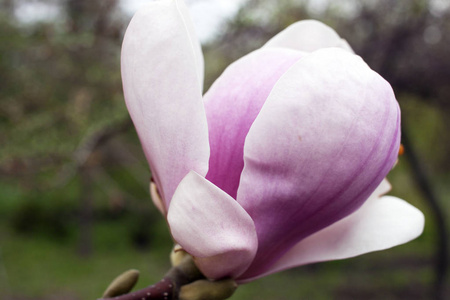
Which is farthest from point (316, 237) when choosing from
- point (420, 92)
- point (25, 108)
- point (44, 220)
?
point (44, 220)

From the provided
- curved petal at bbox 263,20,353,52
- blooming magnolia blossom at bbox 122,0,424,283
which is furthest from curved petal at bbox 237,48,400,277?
curved petal at bbox 263,20,353,52

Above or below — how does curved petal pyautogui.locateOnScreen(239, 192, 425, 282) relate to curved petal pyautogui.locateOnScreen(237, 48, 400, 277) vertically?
below

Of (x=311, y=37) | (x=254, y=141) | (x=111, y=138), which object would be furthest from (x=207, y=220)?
(x=111, y=138)

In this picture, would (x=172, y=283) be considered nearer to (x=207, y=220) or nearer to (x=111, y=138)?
(x=207, y=220)

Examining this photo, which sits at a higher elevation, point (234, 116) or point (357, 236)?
point (234, 116)

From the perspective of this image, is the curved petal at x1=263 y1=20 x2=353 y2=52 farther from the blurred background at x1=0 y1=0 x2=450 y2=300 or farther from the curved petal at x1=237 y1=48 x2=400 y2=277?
the blurred background at x1=0 y1=0 x2=450 y2=300

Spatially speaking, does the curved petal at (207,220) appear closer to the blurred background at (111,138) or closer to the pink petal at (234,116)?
the pink petal at (234,116)

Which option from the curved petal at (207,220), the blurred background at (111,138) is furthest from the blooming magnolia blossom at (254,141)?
the blurred background at (111,138)
